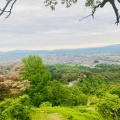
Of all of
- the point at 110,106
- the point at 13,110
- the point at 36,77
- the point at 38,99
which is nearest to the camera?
the point at 13,110

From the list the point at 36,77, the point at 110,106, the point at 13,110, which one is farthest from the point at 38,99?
the point at 13,110

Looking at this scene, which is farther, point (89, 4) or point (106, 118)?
point (106, 118)

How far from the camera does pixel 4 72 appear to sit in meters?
13.4

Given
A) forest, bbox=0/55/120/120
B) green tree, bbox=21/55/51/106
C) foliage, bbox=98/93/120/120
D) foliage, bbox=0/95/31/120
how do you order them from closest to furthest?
forest, bbox=0/55/120/120
foliage, bbox=0/95/31/120
foliage, bbox=98/93/120/120
green tree, bbox=21/55/51/106

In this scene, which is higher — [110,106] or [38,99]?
[110,106]

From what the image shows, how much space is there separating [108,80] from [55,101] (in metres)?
82.6

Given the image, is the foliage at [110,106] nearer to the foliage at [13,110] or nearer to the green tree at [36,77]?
the foliage at [13,110]

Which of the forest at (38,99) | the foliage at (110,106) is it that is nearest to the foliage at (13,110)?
the forest at (38,99)

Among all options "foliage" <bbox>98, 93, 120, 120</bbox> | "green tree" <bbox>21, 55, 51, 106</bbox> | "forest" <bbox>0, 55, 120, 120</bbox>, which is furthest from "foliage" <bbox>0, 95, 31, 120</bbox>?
→ "green tree" <bbox>21, 55, 51, 106</bbox>

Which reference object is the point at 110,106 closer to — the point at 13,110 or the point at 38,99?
the point at 13,110

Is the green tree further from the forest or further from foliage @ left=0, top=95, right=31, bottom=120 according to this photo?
foliage @ left=0, top=95, right=31, bottom=120

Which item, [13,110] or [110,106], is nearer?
[13,110]

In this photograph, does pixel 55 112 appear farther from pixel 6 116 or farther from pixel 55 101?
pixel 55 101

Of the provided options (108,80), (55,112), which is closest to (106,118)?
(55,112)
